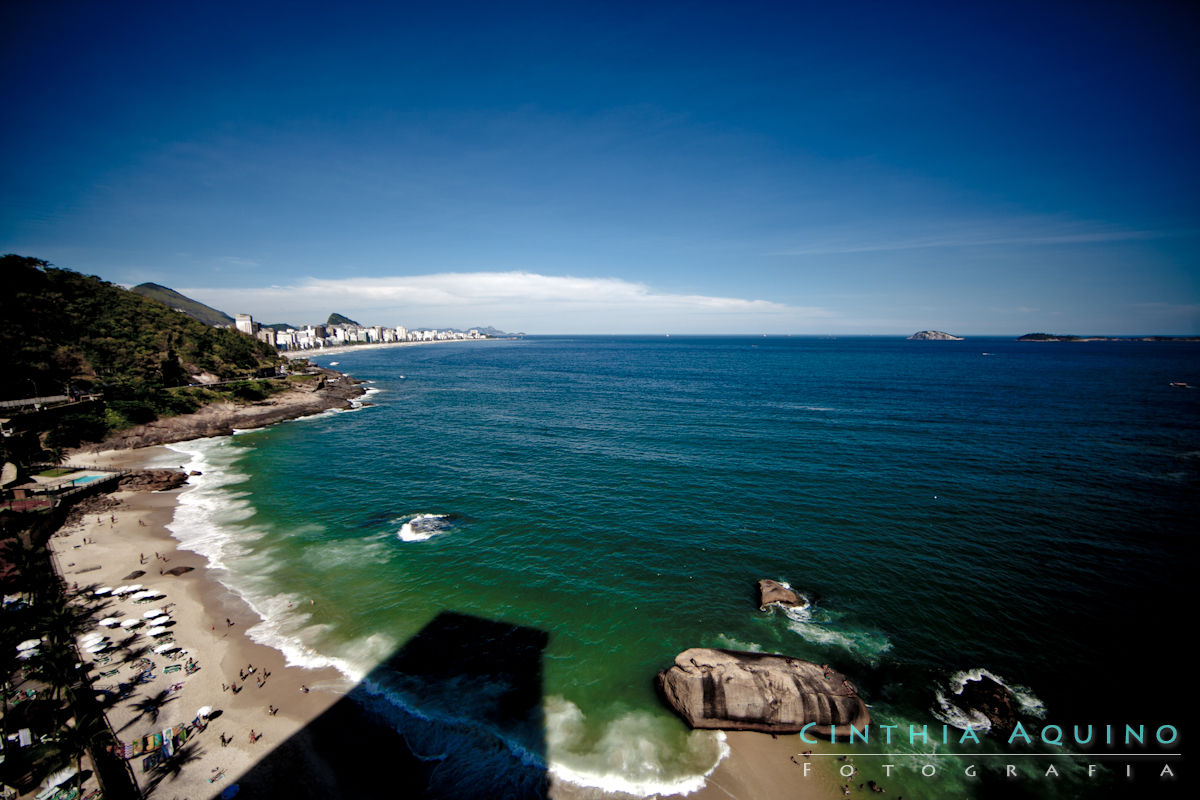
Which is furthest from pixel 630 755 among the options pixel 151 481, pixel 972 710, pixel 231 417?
pixel 231 417

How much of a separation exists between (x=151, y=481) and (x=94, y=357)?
188 ft

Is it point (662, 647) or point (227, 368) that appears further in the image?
point (227, 368)

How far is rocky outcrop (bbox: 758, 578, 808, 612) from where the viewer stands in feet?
96.2

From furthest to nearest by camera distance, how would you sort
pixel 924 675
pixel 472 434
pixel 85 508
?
1. pixel 472 434
2. pixel 85 508
3. pixel 924 675

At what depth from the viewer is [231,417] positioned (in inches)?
3351

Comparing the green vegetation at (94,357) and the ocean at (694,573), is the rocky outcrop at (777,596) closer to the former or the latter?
the ocean at (694,573)

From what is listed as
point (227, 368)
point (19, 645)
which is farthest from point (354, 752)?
point (227, 368)

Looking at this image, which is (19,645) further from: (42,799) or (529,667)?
(529,667)

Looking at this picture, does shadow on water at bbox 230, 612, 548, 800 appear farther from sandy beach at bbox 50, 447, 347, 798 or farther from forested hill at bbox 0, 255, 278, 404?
forested hill at bbox 0, 255, 278, 404

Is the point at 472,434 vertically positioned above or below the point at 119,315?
below

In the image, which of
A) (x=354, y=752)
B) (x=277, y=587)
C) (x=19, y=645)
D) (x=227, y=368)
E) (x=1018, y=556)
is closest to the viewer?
(x=354, y=752)

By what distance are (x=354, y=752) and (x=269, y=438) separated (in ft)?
237

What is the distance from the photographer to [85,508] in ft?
151

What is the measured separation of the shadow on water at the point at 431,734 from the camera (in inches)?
739
